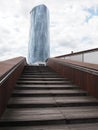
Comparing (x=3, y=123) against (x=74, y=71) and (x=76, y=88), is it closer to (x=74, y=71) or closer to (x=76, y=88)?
(x=76, y=88)

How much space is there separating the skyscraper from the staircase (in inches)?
2135

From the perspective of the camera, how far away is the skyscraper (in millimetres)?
62125

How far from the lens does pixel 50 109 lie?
14.8 ft

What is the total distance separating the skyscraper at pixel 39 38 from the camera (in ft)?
204

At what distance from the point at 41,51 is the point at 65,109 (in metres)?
58.0

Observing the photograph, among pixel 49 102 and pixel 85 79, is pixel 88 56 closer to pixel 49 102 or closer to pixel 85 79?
pixel 85 79

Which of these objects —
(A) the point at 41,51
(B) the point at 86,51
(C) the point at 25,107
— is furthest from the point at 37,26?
(C) the point at 25,107

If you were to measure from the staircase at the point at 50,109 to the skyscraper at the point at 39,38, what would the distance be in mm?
54232

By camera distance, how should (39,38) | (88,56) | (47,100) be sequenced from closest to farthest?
(47,100) → (88,56) → (39,38)

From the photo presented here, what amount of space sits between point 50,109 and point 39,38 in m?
59.5

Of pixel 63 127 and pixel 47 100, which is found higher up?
pixel 47 100

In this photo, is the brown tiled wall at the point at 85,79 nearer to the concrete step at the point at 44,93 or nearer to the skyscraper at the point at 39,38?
the concrete step at the point at 44,93

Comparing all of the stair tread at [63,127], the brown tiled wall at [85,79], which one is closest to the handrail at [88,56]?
the brown tiled wall at [85,79]

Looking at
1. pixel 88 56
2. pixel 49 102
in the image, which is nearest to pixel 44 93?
pixel 49 102
